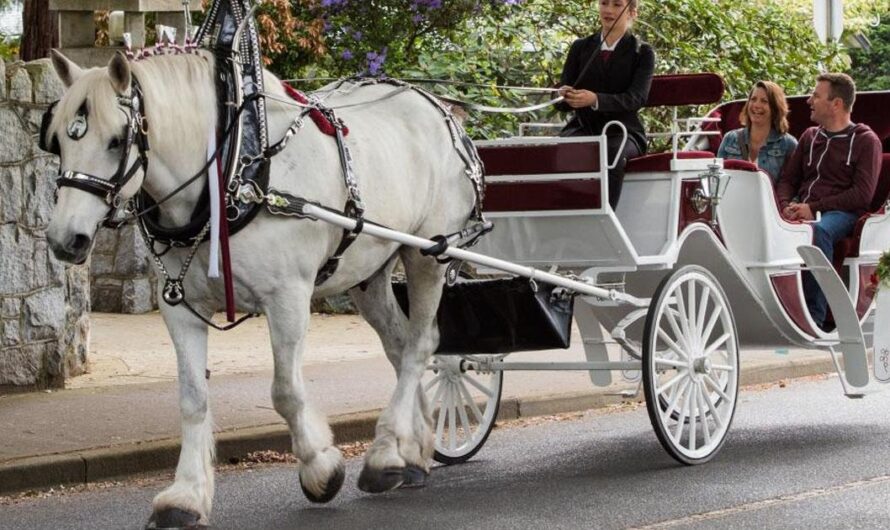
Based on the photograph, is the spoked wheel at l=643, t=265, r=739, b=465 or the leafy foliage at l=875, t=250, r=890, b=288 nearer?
the spoked wheel at l=643, t=265, r=739, b=465

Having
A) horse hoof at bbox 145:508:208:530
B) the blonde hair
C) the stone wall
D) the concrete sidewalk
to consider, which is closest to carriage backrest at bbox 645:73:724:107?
the blonde hair

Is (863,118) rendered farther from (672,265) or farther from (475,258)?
(475,258)

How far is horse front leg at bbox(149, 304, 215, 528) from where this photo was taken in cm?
644

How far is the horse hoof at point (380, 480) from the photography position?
23.8ft

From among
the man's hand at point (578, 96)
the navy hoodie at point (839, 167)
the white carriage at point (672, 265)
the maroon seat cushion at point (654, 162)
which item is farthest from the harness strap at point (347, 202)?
the navy hoodie at point (839, 167)

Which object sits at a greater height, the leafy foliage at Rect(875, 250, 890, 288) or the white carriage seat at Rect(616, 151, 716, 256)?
the white carriage seat at Rect(616, 151, 716, 256)

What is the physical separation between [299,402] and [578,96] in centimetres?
237

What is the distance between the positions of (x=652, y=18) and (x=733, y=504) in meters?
9.10

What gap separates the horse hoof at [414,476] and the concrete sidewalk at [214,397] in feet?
4.42

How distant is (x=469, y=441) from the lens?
27.4ft

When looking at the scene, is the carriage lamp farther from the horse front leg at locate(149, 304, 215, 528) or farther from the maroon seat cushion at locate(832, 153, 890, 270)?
the horse front leg at locate(149, 304, 215, 528)

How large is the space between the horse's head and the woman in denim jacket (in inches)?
182

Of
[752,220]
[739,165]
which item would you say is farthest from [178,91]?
[752,220]

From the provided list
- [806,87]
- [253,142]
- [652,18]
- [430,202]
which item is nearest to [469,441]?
[430,202]
